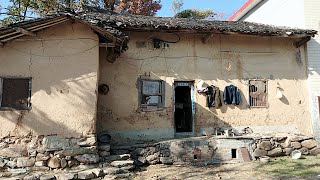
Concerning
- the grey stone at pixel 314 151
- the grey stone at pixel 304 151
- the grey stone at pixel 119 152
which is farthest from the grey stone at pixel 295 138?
the grey stone at pixel 119 152

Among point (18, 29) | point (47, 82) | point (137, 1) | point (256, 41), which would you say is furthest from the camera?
point (137, 1)

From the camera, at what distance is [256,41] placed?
10.9 metres

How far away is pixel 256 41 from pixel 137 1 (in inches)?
474

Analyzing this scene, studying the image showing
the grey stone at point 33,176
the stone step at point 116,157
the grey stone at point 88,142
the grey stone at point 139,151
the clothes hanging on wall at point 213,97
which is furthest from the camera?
the clothes hanging on wall at point 213,97

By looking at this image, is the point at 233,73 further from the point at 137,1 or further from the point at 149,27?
the point at 137,1

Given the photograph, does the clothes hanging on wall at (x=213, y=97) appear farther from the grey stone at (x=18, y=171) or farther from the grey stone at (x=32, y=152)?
the grey stone at (x=18, y=171)

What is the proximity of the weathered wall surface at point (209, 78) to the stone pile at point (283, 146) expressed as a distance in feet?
3.03

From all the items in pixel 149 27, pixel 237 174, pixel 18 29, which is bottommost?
pixel 237 174

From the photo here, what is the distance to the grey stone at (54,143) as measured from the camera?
745 centimetres

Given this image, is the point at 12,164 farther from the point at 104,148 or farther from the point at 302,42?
the point at 302,42

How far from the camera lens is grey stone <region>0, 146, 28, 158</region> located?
7.27 m

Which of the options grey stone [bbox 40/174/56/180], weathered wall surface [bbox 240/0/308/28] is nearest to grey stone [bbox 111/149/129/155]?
grey stone [bbox 40/174/56/180]

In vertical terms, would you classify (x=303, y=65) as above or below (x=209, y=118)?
above

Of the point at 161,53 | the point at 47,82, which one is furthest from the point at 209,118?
the point at 47,82
